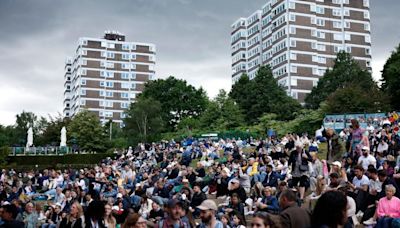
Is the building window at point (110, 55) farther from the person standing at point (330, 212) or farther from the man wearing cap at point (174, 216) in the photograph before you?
the person standing at point (330, 212)

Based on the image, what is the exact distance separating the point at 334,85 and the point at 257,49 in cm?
3296

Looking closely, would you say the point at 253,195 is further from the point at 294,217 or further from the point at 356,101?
the point at 356,101

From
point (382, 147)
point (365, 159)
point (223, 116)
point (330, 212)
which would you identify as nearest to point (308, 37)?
point (223, 116)

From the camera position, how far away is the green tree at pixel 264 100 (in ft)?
237

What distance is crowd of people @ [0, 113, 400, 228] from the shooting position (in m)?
6.53

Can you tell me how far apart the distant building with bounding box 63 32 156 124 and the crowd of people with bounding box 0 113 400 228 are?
290ft

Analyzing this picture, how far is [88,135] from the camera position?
6662cm

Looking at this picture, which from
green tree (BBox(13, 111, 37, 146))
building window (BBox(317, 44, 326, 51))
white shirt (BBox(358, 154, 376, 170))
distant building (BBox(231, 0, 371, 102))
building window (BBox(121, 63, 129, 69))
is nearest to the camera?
white shirt (BBox(358, 154, 376, 170))

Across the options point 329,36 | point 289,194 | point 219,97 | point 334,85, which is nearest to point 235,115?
point 219,97

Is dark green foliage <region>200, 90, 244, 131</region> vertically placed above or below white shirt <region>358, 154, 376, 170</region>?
above

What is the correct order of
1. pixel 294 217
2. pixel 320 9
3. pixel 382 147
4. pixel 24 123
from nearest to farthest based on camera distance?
pixel 294 217 < pixel 382 147 < pixel 320 9 < pixel 24 123

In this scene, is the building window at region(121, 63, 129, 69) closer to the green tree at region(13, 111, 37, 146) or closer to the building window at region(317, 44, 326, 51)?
the green tree at region(13, 111, 37, 146)

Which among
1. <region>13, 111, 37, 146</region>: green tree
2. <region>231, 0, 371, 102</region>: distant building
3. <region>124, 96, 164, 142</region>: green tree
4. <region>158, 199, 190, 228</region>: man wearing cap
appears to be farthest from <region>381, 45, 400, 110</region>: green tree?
<region>13, 111, 37, 146</region>: green tree

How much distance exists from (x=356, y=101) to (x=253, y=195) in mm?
41578
